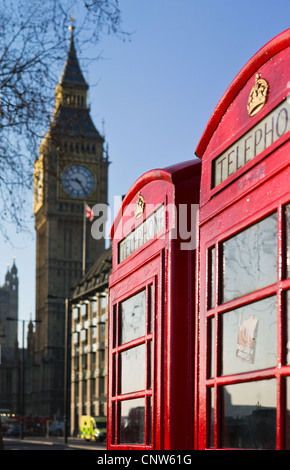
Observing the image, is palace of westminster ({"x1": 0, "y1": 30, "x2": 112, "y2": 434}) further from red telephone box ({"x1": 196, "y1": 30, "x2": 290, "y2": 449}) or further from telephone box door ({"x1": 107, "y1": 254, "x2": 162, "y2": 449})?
red telephone box ({"x1": 196, "y1": 30, "x2": 290, "y2": 449})

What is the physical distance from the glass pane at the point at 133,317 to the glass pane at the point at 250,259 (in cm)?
148

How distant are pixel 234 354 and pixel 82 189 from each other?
3311 inches

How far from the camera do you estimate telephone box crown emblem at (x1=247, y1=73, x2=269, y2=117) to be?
380 centimetres

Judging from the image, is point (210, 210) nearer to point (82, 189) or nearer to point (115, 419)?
point (115, 419)

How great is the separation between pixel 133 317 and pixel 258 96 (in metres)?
2.30

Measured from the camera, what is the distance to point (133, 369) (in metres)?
5.68

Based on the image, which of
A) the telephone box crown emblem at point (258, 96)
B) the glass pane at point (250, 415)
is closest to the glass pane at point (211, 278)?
the glass pane at point (250, 415)

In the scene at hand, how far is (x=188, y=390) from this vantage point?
487 cm

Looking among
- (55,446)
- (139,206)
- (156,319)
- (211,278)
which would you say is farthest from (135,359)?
(55,446)

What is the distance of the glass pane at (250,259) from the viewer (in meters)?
3.57

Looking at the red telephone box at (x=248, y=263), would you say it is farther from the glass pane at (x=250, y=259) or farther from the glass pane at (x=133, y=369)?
the glass pane at (x=133, y=369)

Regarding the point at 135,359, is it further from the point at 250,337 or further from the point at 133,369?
the point at 250,337

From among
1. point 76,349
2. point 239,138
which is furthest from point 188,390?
point 76,349

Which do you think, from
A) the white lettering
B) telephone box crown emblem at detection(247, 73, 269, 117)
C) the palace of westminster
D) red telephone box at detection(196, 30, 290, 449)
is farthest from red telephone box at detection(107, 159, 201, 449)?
the palace of westminster
